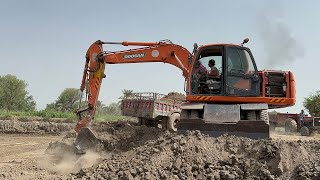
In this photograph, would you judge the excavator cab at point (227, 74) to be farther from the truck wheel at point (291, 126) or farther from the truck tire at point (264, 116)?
the truck wheel at point (291, 126)

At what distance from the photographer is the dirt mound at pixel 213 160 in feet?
19.2

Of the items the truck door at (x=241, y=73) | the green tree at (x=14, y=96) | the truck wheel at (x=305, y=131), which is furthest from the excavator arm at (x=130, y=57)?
the green tree at (x=14, y=96)

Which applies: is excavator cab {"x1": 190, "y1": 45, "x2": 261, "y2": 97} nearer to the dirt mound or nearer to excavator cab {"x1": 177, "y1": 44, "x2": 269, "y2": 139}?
excavator cab {"x1": 177, "y1": 44, "x2": 269, "y2": 139}

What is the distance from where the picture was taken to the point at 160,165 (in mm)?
6141

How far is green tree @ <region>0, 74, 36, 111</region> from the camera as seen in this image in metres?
52.8

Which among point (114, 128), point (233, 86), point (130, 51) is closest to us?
point (233, 86)

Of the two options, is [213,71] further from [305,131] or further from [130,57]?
[305,131]

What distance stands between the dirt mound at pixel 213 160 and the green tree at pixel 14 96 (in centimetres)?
4908

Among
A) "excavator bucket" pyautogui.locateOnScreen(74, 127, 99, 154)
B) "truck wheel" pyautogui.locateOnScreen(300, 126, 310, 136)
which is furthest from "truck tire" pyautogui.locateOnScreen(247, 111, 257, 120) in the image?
"truck wheel" pyautogui.locateOnScreen(300, 126, 310, 136)

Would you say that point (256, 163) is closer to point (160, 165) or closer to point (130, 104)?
point (160, 165)

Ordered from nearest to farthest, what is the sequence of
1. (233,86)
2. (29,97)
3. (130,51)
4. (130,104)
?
(233,86) → (130,51) → (130,104) → (29,97)

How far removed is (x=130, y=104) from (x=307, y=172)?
32.9 feet

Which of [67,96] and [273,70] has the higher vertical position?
[67,96]

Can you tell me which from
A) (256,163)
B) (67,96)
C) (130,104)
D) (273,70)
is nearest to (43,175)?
(256,163)
